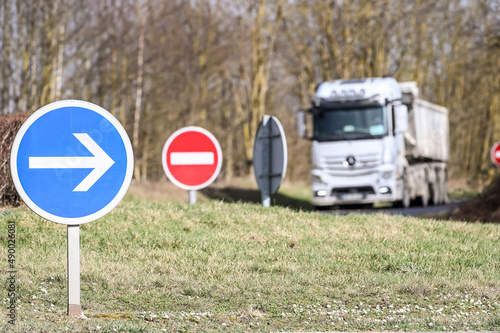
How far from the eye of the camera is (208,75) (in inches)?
1625

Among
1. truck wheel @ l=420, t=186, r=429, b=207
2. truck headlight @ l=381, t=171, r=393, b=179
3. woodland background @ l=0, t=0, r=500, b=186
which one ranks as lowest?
truck wheel @ l=420, t=186, r=429, b=207

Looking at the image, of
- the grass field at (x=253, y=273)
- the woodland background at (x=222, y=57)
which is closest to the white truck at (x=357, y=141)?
the woodland background at (x=222, y=57)

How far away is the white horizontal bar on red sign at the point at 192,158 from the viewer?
12.4 m

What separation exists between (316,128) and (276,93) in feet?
76.1

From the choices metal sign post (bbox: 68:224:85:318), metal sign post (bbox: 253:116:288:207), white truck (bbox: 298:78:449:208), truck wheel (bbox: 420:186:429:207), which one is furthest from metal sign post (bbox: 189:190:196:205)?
truck wheel (bbox: 420:186:429:207)

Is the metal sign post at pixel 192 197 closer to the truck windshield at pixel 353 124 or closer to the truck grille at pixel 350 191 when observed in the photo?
the truck windshield at pixel 353 124

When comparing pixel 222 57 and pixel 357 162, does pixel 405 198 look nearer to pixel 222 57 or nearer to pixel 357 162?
pixel 357 162

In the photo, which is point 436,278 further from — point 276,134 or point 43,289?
point 276,134

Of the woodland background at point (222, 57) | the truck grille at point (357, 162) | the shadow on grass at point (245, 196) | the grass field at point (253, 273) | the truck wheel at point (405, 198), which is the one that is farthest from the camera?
the woodland background at point (222, 57)

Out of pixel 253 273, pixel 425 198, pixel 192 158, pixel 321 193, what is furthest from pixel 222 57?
pixel 253 273

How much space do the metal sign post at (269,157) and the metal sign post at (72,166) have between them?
23.7 ft

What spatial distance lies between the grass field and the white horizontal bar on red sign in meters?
0.64

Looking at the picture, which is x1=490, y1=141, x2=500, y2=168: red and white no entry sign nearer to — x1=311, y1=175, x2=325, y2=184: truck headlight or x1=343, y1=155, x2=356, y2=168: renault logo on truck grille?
x1=343, y1=155, x2=356, y2=168: renault logo on truck grille

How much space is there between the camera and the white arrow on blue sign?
605 cm
